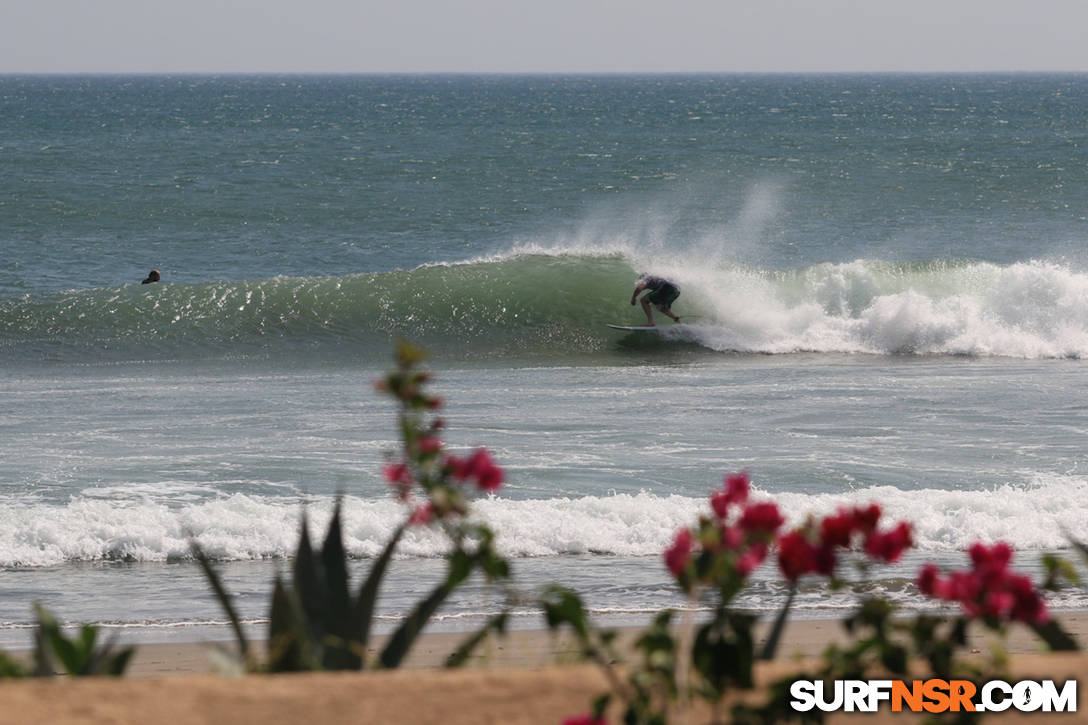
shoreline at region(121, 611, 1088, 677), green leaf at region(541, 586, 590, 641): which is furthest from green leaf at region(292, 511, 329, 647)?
shoreline at region(121, 611, 1088, 677)

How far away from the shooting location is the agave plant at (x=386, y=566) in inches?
116

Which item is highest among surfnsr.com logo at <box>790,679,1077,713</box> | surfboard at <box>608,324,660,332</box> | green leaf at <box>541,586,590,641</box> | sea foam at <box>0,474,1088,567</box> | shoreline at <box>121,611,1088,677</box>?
surfboard at <box>608,324,660,332</box>

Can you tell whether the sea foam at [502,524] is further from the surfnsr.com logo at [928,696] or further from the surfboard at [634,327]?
the surfboard at [634,327]

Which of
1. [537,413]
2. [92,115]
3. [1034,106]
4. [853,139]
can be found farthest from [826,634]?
[1034,106]

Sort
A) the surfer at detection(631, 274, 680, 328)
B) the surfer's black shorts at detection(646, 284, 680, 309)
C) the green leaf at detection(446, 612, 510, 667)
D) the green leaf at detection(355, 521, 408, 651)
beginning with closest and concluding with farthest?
the green leaf at detection(446, 612, 510, 667)
the green leaf at detection(355, 521, 408, 651)
the surfer at detection(631, 274, 680, 328)
the surfer's black shorts at detection(646, 284, 680, 309)

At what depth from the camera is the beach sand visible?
2986mm

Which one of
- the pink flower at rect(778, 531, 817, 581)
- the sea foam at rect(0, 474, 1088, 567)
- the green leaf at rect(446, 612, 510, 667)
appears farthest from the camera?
the sea foam at rect(0, 474, 1088, 567)

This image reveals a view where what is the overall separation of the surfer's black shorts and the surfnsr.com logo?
17524 millimetres

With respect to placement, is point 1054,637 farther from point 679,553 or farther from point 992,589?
point 679,553

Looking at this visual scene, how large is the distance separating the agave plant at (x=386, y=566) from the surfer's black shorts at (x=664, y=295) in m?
17.1

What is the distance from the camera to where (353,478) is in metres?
10.6

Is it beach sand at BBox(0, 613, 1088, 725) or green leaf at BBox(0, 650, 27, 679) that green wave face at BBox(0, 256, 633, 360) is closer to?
green leaf at BBox(0, 650, 27, 679)

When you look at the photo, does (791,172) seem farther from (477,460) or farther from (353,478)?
(477,460)

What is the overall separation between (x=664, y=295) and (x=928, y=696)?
57.8 ft
